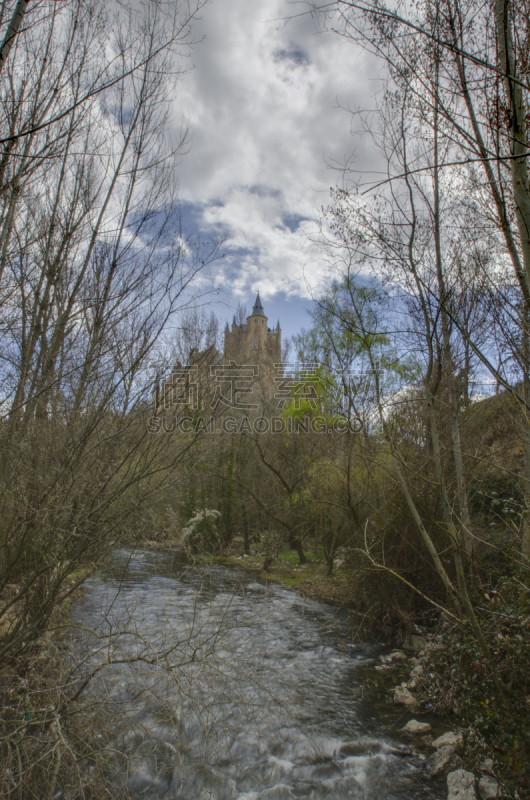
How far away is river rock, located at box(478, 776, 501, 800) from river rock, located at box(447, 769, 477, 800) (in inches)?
2.2

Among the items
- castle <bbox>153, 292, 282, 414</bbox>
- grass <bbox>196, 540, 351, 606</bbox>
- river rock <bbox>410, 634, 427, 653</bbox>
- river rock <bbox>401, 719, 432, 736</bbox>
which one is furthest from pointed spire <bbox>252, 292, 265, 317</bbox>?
river rock <bbox>401, 719, 432, 736</bbox>

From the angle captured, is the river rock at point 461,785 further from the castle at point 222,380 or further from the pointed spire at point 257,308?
the pointed spire at point 257,308

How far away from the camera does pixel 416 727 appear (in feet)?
15.4

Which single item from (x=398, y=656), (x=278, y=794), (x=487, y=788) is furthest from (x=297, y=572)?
(x=487, y=788)

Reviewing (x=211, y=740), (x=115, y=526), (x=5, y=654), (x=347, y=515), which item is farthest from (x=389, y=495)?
(x=5, y=654)

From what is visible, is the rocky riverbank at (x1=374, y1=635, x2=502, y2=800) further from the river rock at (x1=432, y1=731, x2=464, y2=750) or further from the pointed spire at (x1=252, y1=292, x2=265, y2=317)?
the pointed spire at (x1=252, y1=292, x2=265, y2=317)

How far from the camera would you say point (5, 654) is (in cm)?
353

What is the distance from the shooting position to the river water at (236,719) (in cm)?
381

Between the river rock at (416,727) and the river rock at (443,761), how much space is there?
1.42 feet

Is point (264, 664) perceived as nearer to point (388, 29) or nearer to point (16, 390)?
point (16, 390)

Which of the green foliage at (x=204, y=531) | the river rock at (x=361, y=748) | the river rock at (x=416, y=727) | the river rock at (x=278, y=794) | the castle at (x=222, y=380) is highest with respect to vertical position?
the castle at (x=222, y=380)

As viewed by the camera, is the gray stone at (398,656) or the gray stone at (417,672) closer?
the gray stone at (417,672)

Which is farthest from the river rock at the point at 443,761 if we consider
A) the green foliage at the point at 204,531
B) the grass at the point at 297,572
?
the green foliage at the point at 204,531

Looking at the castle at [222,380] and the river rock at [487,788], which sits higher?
the castle at [222,380]
